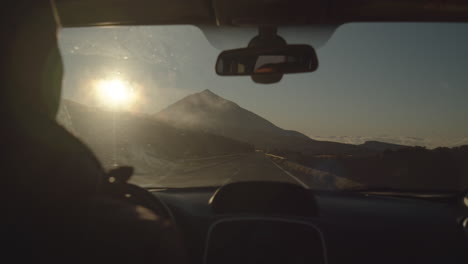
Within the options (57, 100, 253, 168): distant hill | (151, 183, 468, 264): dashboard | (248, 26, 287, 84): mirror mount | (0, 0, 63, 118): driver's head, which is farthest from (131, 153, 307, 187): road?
(0, 0, 63, 118): driver's head

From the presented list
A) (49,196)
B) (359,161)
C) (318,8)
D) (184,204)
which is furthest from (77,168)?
(359,161)

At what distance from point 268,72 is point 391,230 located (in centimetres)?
192

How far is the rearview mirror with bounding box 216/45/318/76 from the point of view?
3.89 meters

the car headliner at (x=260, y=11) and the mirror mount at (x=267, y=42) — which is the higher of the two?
the car headliner at (x=260, y=11)

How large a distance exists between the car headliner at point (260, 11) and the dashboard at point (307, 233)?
6.40 ft

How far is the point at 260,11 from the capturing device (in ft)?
13.4

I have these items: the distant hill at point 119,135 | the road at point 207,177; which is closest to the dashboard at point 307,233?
the distant hill at point 119,135

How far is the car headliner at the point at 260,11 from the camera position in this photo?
4020mm

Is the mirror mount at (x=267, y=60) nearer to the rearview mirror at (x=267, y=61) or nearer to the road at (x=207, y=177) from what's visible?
the rearview mirror at (x=267, y=61)

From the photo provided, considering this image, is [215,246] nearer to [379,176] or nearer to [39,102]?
[39,102]

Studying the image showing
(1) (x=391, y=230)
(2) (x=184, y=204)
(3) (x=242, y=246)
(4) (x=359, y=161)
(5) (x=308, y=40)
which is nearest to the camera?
(3) (x=242, y=246)

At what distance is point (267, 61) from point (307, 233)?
189cm

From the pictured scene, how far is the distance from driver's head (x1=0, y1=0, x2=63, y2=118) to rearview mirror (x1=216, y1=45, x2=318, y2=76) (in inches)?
97.6

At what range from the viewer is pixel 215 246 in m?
2.90
